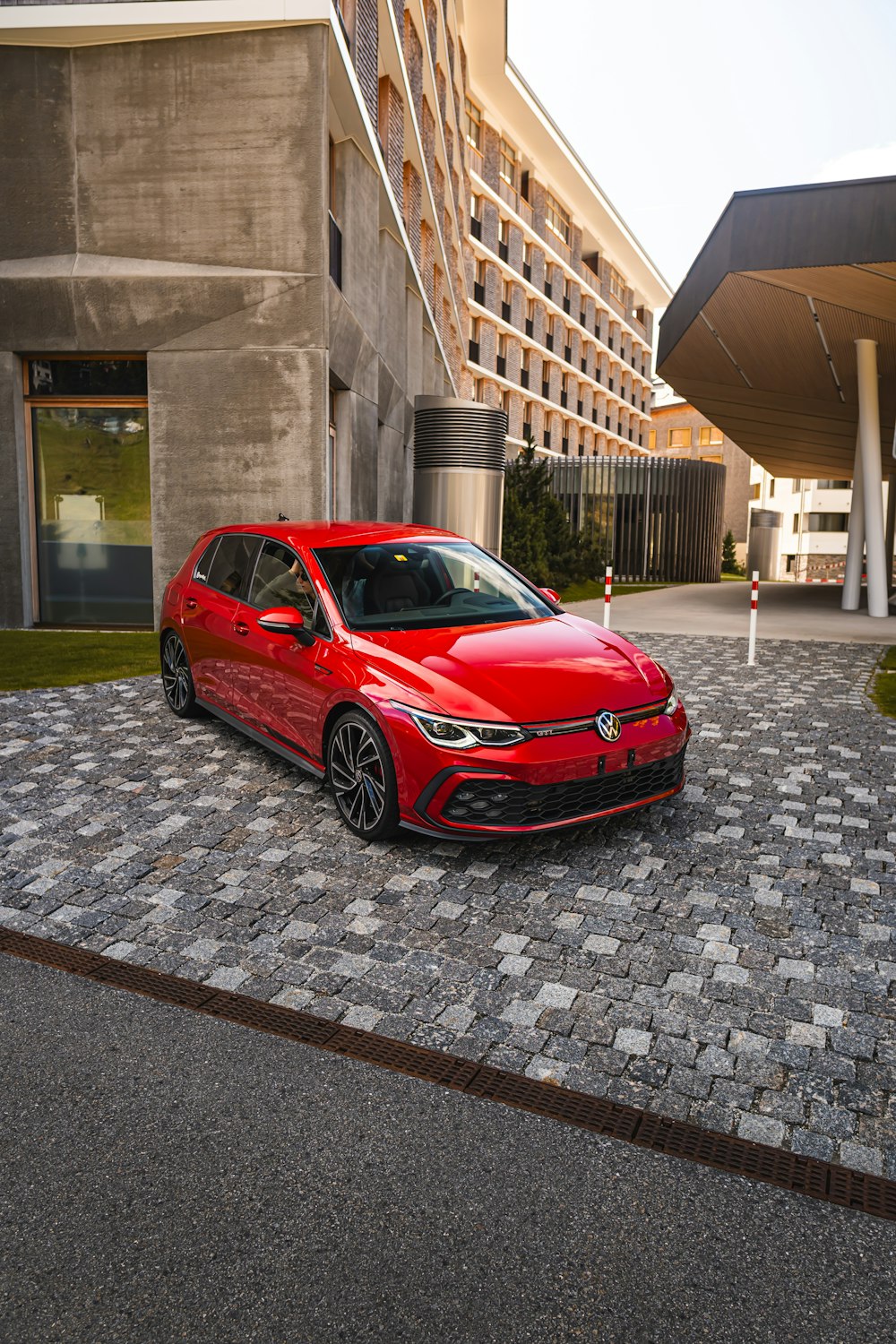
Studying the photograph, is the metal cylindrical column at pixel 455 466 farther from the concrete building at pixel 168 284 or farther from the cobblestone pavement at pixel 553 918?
the cobblestone pavement at pixel 553 918

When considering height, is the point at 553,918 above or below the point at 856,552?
below

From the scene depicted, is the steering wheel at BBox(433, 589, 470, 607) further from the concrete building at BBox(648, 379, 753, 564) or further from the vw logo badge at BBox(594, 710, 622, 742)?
the concrete building at BBox(648, 379, 753, 564)

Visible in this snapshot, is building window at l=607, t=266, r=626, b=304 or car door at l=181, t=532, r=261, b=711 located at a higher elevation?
building window at l=607, t=266, r=626, b=304

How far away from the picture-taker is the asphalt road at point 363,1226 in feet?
7.44

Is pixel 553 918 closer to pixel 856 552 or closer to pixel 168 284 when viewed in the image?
pixel 168 284

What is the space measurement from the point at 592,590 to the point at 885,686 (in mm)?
16804

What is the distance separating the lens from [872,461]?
20.8m

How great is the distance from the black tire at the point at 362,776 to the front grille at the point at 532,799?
1.23 ft

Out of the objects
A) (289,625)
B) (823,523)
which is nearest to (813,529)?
(823,523)

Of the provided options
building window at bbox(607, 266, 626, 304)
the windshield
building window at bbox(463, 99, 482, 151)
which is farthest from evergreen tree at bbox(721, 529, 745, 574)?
the windshield

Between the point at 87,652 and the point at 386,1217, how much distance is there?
1001 cm

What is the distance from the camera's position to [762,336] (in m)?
21.2

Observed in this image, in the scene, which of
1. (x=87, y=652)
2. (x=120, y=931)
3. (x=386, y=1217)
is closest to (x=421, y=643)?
(x=120, y=931)

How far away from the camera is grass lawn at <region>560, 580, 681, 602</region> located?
78.9 feet
